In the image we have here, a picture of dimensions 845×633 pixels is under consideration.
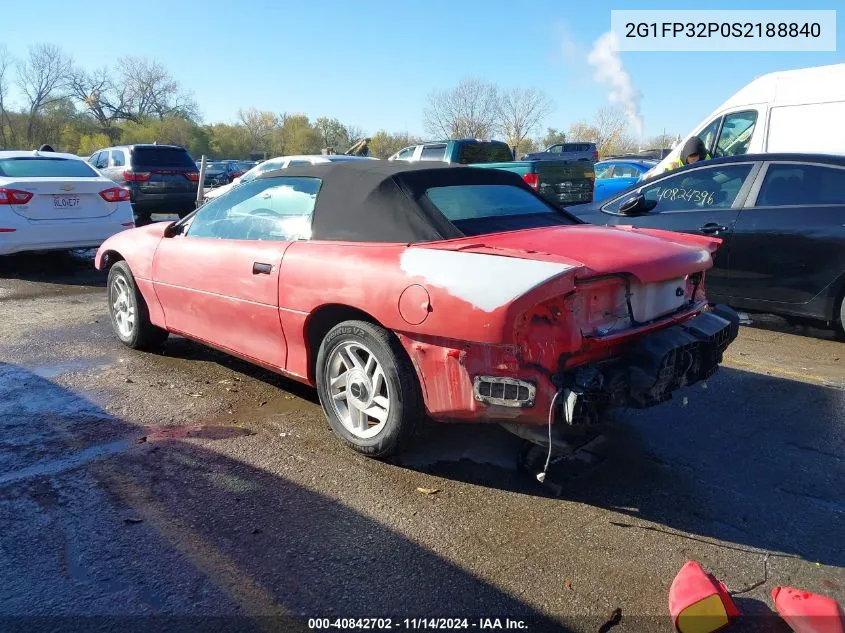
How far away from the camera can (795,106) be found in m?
8.60

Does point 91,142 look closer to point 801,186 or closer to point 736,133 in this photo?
point 736,133

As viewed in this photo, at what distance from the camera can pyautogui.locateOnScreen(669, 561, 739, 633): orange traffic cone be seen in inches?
85.3

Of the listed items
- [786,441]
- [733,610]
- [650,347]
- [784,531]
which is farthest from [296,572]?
[786,441]

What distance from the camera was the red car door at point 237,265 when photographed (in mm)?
3861

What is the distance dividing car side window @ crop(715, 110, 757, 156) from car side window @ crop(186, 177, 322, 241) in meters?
7.27

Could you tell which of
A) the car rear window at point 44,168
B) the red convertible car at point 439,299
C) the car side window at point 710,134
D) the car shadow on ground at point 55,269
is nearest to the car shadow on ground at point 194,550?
the red convertible car at point 439,299

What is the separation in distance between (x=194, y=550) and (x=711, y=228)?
5.12 m

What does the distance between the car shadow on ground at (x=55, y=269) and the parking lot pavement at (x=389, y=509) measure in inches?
180

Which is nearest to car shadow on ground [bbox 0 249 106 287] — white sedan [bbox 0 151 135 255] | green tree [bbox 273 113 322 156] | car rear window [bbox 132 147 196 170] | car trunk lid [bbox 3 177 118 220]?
white sedan [bbox 0 151 135 255]

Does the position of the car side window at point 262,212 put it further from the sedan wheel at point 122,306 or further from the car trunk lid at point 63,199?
the car trunk lid at point 63,199

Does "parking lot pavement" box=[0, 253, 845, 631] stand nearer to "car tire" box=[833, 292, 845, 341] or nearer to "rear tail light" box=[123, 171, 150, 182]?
"car tire" box=[833, 292, 845, 341]

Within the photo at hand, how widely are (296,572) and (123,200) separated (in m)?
8.02

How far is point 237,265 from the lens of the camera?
13.2 feet

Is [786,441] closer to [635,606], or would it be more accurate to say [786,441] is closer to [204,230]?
[635,606]
